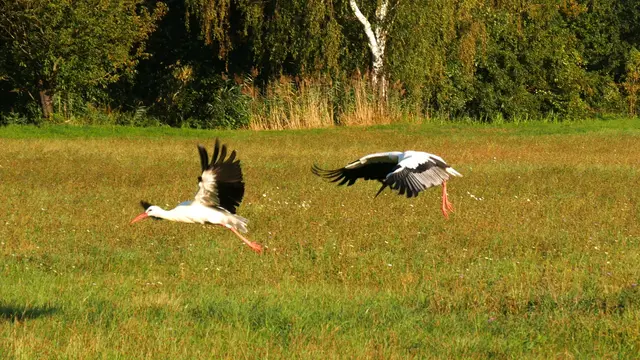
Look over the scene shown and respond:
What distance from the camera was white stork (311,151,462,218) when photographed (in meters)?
11.1

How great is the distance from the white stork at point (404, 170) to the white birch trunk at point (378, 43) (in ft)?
61.0

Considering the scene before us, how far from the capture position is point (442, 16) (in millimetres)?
30734

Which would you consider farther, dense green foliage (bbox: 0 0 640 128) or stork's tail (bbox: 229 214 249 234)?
dense green foliage (bbox: 0 0 640 128)

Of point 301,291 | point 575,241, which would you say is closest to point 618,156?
point 575,241

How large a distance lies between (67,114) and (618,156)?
52.3 feet

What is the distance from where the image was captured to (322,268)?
10.1 metres

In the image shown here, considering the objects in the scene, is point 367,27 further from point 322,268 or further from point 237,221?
Answer: point 237,221

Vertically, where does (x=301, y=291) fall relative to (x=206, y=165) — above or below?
below

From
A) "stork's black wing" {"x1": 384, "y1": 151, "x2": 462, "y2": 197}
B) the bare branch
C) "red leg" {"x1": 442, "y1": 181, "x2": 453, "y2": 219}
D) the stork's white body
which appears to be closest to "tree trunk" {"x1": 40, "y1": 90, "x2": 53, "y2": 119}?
the bare branch

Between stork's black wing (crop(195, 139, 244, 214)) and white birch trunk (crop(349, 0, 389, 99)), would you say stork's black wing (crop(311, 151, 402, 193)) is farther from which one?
white birch trunk (crop(349, 0, 389, 99))

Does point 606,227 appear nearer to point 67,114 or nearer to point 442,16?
point 442,16

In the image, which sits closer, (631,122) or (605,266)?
(605,266)

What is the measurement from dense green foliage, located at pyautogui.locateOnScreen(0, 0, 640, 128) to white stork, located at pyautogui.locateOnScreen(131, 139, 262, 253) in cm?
1991

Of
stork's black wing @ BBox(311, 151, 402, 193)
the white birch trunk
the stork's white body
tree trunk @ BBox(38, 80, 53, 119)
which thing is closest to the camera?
the stork's white body
